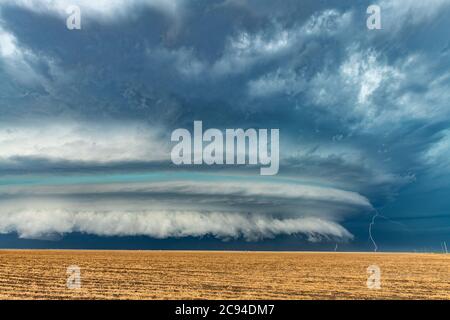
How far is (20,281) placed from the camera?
35219 mm
